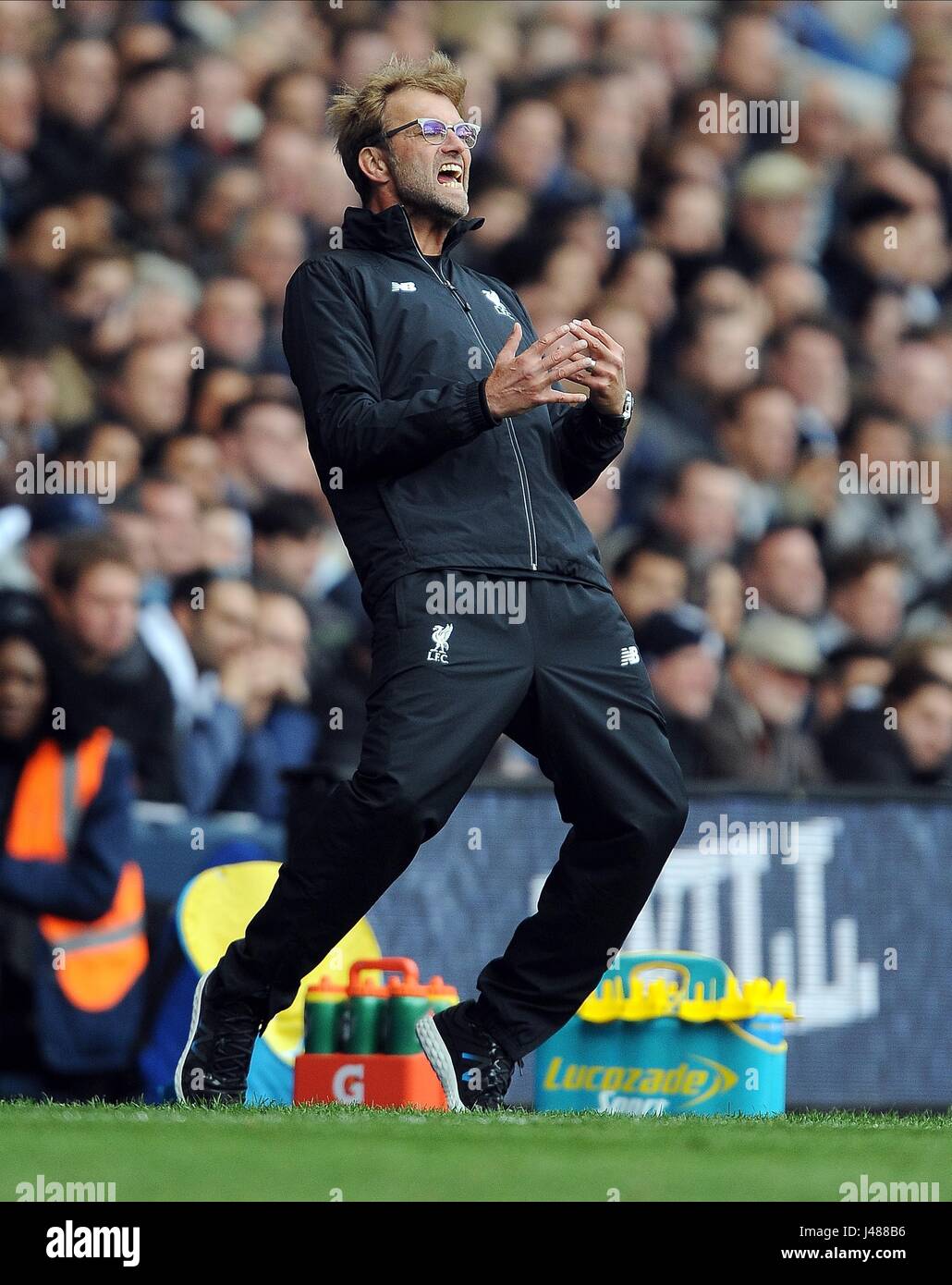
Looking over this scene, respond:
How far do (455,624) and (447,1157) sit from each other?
1219mm

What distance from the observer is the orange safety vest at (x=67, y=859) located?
236 inches

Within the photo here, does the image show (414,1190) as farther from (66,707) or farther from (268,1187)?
(66,707)

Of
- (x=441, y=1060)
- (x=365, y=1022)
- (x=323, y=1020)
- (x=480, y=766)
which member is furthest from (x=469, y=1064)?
(x=323, y=1020)

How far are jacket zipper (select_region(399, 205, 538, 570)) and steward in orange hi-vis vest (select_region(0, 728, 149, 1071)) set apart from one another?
7.80 feet

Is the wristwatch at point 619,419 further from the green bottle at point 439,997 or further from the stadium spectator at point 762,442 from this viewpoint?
the stadium spectator at point 762,442

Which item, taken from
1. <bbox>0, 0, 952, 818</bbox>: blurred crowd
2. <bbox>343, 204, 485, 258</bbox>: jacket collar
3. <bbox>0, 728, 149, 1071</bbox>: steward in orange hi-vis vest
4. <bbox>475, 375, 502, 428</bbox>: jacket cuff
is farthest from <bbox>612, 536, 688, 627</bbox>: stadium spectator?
<bbox>475, 375, 502, 428</bbox>: jacket cuff

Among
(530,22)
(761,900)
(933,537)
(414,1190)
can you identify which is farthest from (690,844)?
(530,22)

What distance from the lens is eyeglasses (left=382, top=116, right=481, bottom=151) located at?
4.10 metres

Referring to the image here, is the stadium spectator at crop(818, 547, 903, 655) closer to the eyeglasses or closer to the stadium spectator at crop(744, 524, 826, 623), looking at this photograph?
the stadium spectator at crop(744, 524, 826, 623)

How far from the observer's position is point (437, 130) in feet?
13.5

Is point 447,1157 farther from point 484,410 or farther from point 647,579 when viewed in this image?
point 647,579

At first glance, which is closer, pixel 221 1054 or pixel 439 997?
pixel 221 1054
